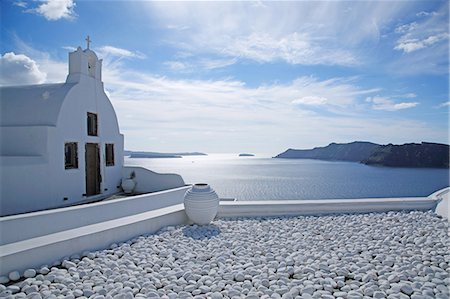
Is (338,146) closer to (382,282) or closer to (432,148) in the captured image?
(432,148)

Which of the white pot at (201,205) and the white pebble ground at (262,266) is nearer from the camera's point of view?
the white pebble ground at (262,266)

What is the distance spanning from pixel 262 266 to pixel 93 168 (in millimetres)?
8172

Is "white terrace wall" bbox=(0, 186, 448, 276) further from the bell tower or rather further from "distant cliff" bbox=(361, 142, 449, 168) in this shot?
"distant cliff" bbox=(361, 142, 449, 168)

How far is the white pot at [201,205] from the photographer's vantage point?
5926mm

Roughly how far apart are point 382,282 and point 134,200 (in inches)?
215

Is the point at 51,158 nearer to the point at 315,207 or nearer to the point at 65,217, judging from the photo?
the point at 65,217

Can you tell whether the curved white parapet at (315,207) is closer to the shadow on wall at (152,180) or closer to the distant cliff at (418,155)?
the shadow on wall at (152,180)

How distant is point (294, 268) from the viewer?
3.95m

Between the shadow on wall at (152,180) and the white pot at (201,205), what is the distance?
492 centimetres

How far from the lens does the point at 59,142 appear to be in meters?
8.28

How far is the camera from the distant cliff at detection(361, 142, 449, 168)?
6250 cm

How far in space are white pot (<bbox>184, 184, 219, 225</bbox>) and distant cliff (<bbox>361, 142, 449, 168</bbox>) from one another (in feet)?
234

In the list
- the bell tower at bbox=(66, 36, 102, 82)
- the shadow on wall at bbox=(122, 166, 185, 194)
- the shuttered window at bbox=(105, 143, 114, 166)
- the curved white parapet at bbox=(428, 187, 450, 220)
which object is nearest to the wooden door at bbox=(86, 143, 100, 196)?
the shuttered window at bbox=(105, 143, 114, 166)

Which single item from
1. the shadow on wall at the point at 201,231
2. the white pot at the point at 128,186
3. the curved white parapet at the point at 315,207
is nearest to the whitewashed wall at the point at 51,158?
the white pot at the point at 128,186
